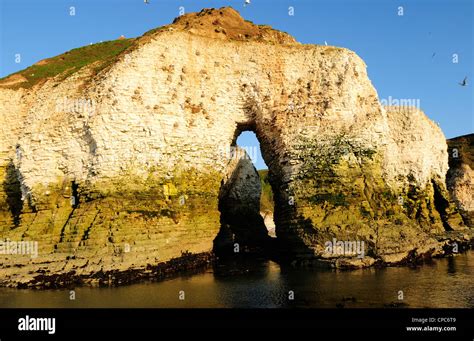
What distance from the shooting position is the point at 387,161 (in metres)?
35.1

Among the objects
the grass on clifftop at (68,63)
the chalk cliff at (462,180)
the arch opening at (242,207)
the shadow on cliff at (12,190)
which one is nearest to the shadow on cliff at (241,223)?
the arch opening at (242,207)

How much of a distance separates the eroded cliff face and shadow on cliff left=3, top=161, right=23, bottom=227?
9cm

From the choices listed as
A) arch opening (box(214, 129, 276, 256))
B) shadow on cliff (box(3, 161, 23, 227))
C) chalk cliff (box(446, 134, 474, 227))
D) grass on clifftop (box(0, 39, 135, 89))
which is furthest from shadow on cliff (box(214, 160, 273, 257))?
chalk cliff (box(446, 134, 474, 227))

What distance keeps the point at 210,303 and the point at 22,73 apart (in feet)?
100

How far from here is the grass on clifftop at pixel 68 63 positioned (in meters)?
36.1

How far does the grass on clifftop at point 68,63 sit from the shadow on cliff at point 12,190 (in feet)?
24.2

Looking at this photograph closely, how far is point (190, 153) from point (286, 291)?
14.4 metres

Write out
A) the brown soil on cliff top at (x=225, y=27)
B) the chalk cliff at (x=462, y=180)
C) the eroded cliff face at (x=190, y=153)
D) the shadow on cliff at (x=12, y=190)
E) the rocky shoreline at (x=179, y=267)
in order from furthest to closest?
the chalk cliff at (x=462, y=180) < the brown soil on cliff top at (x=225, y=27) < the shadow on cliff at (x=12, y=190) < the eroded cliff face at (x=190, y=153) < the rocky shoreline at (x=179, y=267)

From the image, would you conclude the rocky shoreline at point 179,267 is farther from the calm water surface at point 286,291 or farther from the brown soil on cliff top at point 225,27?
the brown soil on cliff top at point 225,27

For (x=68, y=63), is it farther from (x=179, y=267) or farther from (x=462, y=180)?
(x=462, y=180)

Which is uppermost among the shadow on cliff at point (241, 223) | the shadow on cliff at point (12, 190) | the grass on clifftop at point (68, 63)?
the grass on clifftop at point (68, 63)

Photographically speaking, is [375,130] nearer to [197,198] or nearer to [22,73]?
[197,198]

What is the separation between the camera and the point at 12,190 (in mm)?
33719

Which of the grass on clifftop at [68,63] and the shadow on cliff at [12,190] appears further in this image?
the grass on clifftop at [68,63]
